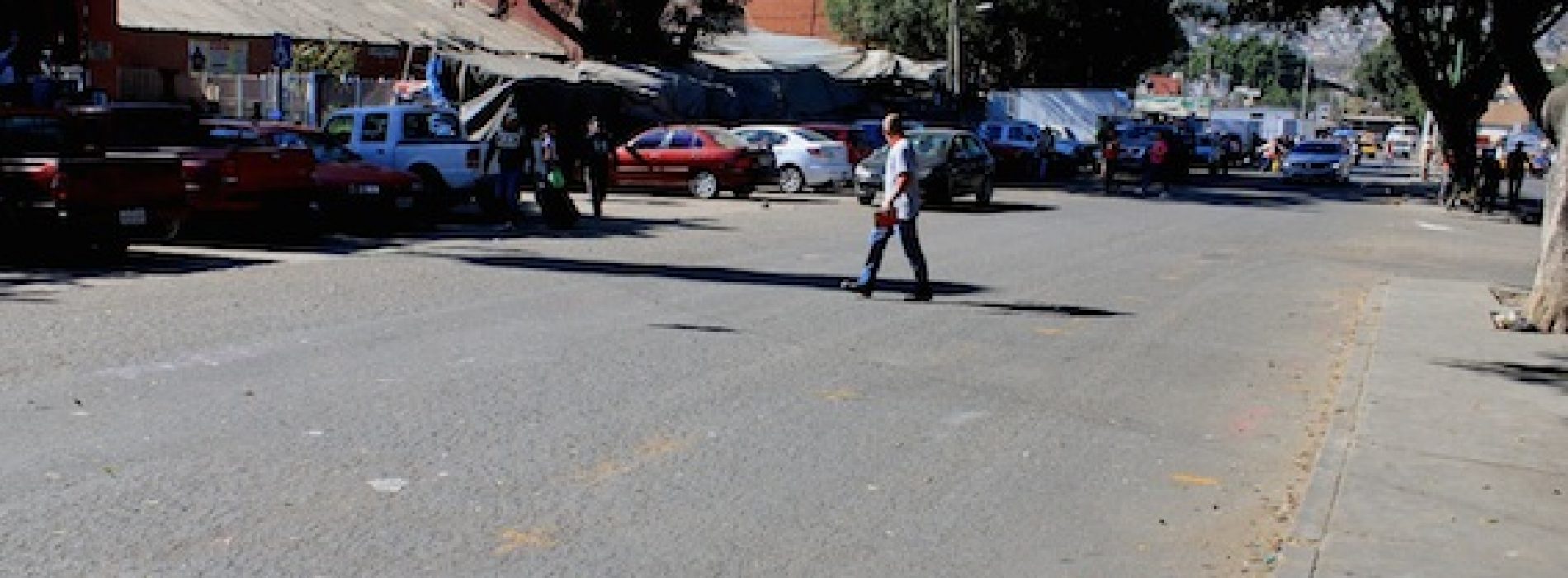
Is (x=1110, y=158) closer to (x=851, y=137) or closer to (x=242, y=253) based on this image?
(x=851, y=137)

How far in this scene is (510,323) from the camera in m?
12.2

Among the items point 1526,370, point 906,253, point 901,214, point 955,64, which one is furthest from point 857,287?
point 955,64

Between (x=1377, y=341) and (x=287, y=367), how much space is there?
845 cm

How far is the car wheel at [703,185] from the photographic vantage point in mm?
29703

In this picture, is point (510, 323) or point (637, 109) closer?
point (510, 323)

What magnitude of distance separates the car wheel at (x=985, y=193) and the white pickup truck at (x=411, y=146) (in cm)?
1041

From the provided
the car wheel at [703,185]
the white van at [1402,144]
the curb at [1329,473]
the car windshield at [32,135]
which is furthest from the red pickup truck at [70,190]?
the white van at [1402,144]

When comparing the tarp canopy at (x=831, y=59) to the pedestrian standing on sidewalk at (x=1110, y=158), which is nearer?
the pedestrian standing on sidewalk at (x=1110, y=158)

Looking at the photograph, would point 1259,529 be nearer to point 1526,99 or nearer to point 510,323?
point 510,323

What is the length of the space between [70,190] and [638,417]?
29.6 ft

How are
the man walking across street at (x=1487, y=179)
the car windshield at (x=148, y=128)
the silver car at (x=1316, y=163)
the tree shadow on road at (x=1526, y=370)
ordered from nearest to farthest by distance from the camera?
the tree shadow on road at (x=1526, y=370)
the car windshield at (x=148, y=128)
the man walking across street at (x=1487, y=179)
the silver car at (x=1316, y=163)

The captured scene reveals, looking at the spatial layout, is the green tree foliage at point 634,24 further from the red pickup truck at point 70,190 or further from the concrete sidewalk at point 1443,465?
the concrete sidewalk at point 1443,465

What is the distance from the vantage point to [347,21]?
39.0m

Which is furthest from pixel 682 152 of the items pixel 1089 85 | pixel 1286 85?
pixel 1286 85
